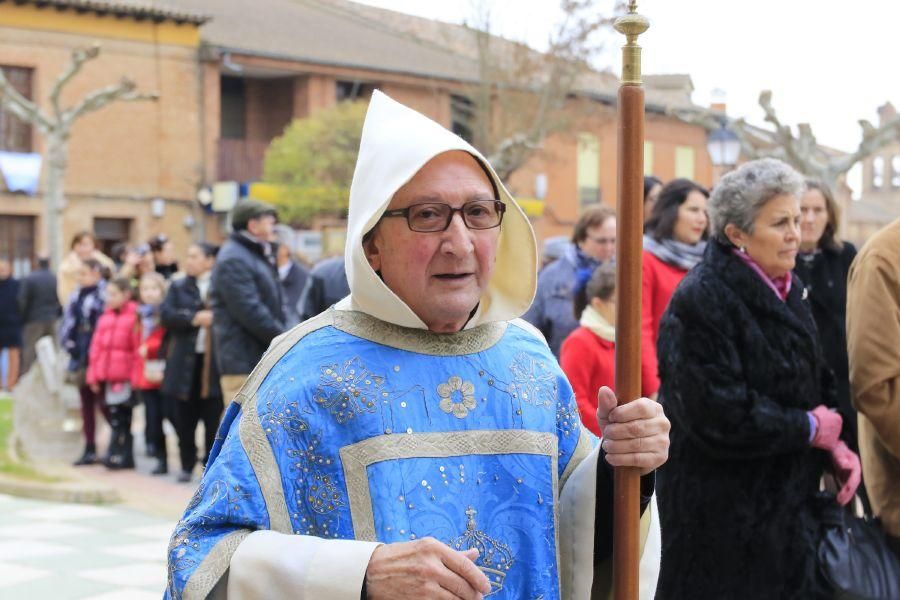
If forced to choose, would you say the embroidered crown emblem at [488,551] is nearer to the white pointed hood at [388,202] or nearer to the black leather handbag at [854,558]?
the white pointed hood at [388,202]

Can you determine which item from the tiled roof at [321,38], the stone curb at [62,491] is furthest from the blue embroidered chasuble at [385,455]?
the tiled roof at [321,38]

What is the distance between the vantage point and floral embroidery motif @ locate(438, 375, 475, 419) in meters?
2.54

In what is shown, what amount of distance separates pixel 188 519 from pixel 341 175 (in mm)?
25351

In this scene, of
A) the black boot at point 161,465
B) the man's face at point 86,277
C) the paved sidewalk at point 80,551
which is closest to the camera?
the paved sidewalk at point 80,551

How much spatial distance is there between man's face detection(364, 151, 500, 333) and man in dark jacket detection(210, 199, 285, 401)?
18.6 feet

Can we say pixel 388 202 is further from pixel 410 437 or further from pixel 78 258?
pixel 78 258

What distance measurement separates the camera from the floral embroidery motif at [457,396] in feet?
8.32

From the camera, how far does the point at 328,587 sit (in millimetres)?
2281

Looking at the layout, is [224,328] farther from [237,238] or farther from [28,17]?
[28,17]

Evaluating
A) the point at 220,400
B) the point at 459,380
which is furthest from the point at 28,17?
the point at 459,380

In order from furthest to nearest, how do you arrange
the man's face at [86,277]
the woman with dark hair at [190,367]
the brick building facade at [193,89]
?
1. the brick building facade at [193,89]
2. the man's face at [86,277]
3. the woman with dark hair at [190,367]

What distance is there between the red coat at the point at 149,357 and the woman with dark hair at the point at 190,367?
1.01 ft

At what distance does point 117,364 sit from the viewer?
1034cm

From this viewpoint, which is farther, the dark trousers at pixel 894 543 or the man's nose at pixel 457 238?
the dark trousers at pixel 894 543
